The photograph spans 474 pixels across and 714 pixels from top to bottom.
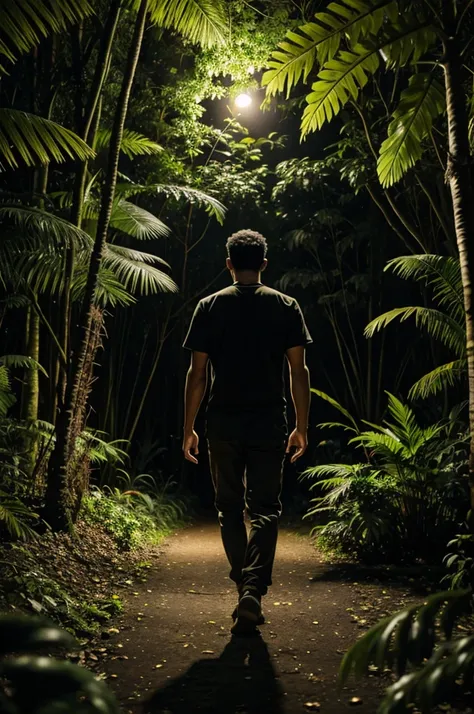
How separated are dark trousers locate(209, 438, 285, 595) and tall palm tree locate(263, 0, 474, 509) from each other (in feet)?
3.37

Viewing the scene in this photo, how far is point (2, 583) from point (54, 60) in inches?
216

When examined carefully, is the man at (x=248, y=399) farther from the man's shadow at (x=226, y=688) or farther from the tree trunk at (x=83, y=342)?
the tree trunk at (x=83, y=342)

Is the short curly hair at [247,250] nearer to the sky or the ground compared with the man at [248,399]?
nearer to the sky

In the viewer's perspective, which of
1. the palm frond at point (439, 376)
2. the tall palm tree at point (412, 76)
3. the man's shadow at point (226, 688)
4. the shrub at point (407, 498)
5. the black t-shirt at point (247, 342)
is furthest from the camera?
the palm frond at point (439, 376)

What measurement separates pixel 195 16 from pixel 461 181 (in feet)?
12.0

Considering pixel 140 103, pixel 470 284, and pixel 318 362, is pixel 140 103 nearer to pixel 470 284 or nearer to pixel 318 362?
pixel 318 362

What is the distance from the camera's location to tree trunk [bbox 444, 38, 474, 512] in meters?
3.57

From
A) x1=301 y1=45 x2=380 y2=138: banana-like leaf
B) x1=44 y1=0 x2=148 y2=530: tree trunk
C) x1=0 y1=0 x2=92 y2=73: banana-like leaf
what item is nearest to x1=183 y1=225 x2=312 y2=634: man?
x1=301 y1=45 x2=380 y2=138: banana-like leaf

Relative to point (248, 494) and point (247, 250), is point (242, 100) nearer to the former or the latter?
point (247, 250)

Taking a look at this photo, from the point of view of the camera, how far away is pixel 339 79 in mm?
4641

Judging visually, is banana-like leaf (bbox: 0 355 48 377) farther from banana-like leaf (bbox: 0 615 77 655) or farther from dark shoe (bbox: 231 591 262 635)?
banana-like leaf (bbox: 0 615 77 655)

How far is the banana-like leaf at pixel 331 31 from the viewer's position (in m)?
4.24

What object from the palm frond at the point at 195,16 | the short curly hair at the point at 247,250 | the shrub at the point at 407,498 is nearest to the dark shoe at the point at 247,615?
the short curly hair at the point at 247,250

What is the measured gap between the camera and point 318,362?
1139 centimetres
